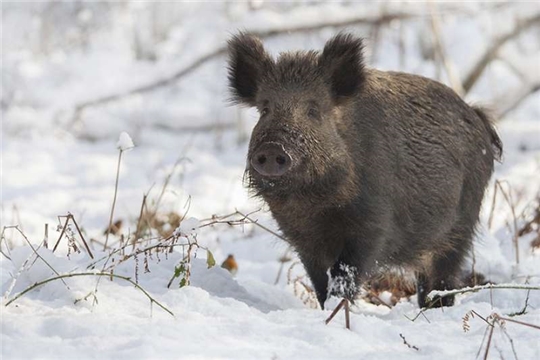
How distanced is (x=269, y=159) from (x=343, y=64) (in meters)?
1.01

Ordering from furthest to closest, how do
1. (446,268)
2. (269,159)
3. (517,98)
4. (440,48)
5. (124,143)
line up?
1. (517,98)
2. (440,48)
3. (446,268)
4. (124,143)
5. (269,159)

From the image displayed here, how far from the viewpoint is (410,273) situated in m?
5.40

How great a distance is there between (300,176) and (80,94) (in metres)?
10.5

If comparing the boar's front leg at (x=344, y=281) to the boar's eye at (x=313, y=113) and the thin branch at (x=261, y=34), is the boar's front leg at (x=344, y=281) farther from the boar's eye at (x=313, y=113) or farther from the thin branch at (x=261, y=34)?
the thin branch at (x=261, y=34)

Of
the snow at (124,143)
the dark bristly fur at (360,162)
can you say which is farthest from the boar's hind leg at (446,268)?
the snow at (124,143)

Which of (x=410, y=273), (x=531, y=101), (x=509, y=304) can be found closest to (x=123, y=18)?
→ (x=531, y=101)

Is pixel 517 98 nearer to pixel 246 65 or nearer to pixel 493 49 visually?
pixel 493 49

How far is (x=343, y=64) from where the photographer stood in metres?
4.82

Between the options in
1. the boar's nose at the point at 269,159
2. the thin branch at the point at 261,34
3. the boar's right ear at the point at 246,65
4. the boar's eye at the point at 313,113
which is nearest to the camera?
the boar's nose at the point at 269,159

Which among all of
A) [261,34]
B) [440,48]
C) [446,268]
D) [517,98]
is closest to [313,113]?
[446,268]

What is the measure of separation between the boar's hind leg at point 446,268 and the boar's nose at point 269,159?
167cm

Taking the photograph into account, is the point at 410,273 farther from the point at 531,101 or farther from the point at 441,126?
the point at 531,101

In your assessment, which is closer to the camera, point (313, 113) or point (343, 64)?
point (313, 113)

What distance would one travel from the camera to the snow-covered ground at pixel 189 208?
9.48ft
